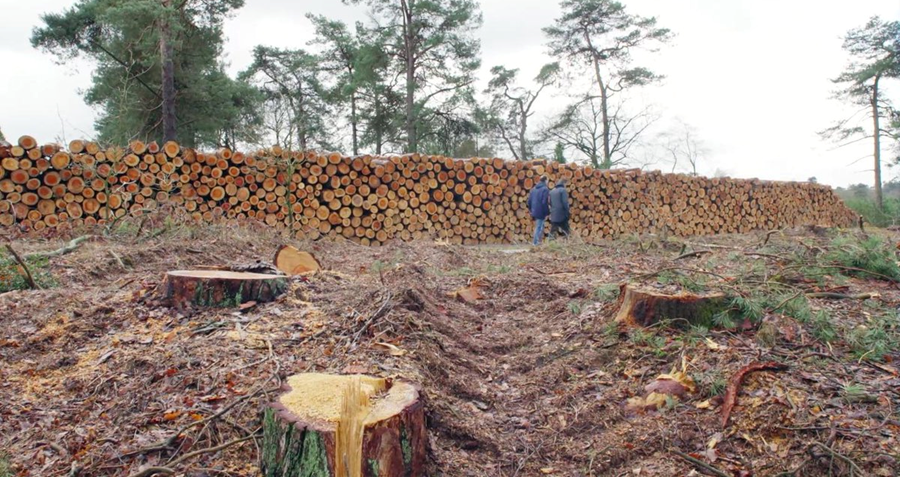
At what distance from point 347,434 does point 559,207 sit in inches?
344

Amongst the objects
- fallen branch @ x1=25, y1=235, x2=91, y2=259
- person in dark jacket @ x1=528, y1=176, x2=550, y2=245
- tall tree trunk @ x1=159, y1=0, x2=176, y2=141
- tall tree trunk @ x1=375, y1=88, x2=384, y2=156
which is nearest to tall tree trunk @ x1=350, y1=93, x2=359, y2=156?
tall tree trunk @ x1=375, y1=88, x2=384, y2=156

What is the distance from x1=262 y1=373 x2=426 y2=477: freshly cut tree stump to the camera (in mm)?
1965

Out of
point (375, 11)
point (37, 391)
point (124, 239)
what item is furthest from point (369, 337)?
point (375, 11)

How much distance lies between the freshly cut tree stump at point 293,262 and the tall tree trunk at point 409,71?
45.1 ft

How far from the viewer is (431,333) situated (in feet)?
12.4

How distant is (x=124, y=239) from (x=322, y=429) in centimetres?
623

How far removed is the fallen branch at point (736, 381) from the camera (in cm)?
259

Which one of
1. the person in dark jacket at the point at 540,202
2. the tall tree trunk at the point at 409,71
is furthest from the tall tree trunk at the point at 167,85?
the person in dark jacket at the point at 540,202

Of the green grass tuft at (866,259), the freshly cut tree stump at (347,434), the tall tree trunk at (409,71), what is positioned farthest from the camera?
the tall tree trunk at (409,71)

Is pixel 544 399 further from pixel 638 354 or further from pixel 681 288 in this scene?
pixel 681 288

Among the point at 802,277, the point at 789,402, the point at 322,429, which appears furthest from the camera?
the point at 802,277

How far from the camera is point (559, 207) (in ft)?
33.7

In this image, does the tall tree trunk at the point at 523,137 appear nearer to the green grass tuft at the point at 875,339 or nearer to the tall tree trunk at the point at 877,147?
the tall tree trunk at the point at 877,147

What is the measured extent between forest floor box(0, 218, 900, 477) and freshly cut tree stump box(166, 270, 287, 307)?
0.11 m
